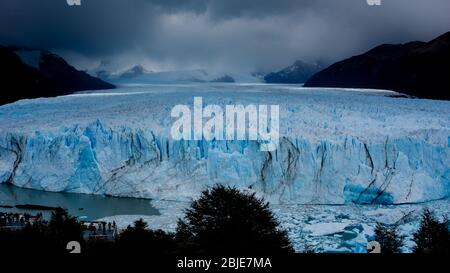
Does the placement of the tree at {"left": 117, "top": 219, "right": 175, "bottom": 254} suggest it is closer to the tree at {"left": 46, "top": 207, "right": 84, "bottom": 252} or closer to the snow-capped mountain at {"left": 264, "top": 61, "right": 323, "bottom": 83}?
the tree at {"left": 46, "top": 207, "right": 84, "bottom": 252}

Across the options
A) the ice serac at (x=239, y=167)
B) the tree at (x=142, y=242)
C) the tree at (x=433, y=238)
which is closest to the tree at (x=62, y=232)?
the tree at (x=142, y=242)

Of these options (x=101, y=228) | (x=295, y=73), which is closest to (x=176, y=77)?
(x=295, y=73)

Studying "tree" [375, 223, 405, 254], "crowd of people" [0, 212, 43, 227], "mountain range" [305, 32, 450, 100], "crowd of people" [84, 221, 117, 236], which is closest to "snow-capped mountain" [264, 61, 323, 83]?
"mountain range" [305, 32, 450, 100]

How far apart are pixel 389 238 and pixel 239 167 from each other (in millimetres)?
3314

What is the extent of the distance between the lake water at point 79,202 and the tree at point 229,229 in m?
2.49

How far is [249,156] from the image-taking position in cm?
960

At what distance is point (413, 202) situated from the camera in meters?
9.09

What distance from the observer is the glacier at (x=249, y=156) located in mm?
9305

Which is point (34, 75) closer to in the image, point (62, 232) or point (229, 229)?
point (62, 232)

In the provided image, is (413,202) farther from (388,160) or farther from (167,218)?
(167,218)

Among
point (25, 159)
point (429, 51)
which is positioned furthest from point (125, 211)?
point (429, 51)

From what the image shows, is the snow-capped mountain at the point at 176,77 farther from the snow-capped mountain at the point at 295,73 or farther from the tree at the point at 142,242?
the tree at the point at 142,242
